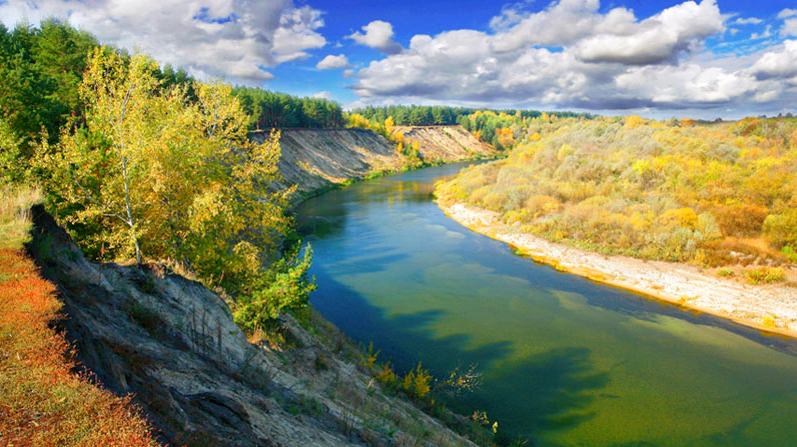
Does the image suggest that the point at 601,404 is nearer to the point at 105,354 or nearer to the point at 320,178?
the point at 105,354

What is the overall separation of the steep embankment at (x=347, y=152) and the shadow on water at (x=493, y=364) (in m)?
27.2

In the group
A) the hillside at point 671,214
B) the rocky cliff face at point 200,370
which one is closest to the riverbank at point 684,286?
the hillside at point 671,214

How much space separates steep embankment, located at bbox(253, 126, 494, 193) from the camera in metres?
61.7

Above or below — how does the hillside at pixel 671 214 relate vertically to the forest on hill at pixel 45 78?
below

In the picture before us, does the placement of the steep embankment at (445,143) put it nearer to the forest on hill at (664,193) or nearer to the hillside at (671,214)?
the forest on hill at (664,193)

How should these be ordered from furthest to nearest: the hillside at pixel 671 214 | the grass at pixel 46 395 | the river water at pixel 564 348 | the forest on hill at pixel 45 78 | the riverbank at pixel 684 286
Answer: the hillside at pixel 671 214 → the riverbank at pixel 684 286 → the forest on hill at pixel 45 78 → the river water at pixel 564 348 → the grass at pixel 46 395

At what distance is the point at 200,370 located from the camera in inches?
276

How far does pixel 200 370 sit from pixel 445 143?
117209mm

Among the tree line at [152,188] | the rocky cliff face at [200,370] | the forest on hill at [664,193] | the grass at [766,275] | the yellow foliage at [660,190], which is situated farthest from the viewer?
the yellow foliage at [660,190]

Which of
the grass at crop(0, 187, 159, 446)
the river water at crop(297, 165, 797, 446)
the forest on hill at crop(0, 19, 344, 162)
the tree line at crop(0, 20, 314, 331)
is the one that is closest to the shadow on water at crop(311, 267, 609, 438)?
the river water at crop(297, 165, 797, 446)

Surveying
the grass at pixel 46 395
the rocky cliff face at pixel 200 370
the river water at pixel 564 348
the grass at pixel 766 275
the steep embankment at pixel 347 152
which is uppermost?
the steep embankment at pixel 347 152

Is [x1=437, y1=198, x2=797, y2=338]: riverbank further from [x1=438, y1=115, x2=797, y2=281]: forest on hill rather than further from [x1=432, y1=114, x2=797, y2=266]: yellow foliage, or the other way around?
[x1=432, y1=114, x2=797, y2=266]: yellow foliage

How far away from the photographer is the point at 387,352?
685 inches

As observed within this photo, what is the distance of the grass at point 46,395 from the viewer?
3064mm
